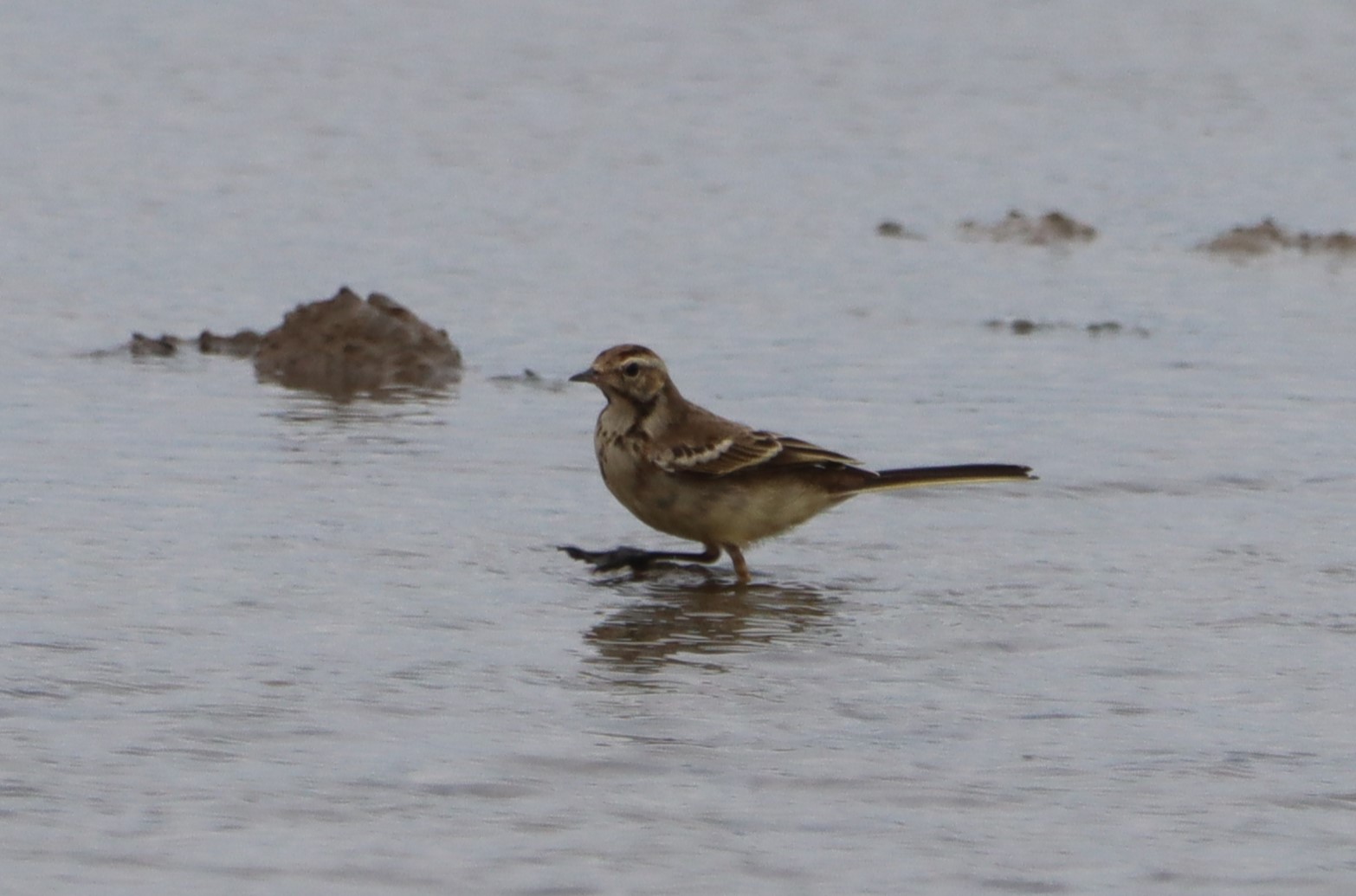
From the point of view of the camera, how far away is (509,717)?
248 inches

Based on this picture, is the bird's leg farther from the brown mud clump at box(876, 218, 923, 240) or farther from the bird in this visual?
the brown mud clump at box(876, 218, 923, 240)

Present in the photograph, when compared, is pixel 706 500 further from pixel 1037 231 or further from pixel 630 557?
pixel 1037 231

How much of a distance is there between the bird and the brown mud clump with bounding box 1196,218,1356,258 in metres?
8.35

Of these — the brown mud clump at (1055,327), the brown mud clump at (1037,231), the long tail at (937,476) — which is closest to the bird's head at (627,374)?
the long tail at (937,476)

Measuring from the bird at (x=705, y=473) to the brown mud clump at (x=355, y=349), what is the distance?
123 inches

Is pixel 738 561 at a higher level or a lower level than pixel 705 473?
lower

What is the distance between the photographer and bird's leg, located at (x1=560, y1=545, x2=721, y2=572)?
8.46 meters

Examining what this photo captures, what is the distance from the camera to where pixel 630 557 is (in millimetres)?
8562

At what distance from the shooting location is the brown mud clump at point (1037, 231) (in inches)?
676

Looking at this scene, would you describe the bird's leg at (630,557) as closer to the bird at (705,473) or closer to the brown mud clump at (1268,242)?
the bird at (705,473)

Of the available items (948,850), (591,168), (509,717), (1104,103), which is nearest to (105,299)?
(591,168)

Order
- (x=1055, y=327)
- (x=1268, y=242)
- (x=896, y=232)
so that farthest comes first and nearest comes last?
(x=896, y=232) < (x=1268, y=242) < (x=1055, y=327)

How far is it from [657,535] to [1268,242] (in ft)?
27.7

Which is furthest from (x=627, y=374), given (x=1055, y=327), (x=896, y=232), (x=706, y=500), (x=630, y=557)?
(x=896, y=232)
